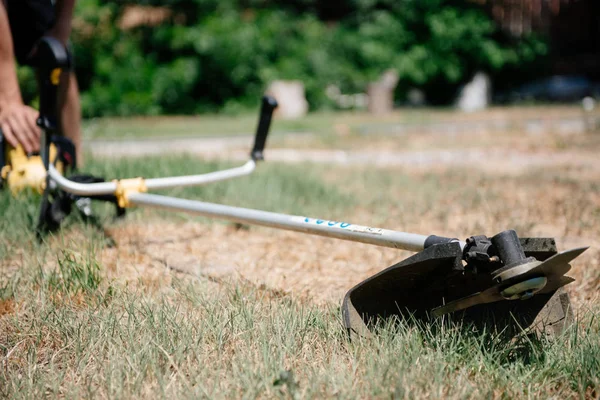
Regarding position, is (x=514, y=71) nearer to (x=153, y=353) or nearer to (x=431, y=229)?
(x=431, y=229)

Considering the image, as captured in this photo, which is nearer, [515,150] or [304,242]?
[304,242]

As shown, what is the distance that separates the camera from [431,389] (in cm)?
135

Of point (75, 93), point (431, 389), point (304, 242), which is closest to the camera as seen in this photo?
point (431, 389)

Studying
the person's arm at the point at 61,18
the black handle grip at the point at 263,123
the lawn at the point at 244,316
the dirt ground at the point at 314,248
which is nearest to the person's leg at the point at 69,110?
the person's arm at the point at 61,18

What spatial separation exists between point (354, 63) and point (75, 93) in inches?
609

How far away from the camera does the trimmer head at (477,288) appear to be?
4.44ft

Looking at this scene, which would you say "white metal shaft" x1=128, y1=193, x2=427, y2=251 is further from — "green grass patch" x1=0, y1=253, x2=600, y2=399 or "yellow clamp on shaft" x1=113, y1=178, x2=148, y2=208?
"green grass patch" x1=0, y1=253, x2=600, y2=399

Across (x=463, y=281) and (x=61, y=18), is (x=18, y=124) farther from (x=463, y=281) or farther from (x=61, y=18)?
(x=463, y=281)

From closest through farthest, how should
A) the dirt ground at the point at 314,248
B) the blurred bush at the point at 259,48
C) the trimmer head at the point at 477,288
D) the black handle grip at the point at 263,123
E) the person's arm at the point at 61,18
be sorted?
the trimmer head at the point at 477,288 < the dirt ground at the point at 314,248 < the black handle grip at the point at 263,123 < the person's arm at the point at 61,18 < the blurred bush at the point at 259,48

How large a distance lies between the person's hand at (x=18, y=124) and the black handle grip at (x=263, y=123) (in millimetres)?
1050

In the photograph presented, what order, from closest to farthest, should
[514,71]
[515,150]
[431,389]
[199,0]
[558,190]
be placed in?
[431,389] < [558,190] < [515,150] < [199,0] < [514,71]

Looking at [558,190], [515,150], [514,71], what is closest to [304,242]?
[558,190]

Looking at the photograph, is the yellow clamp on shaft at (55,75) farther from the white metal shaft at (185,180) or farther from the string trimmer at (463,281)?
the string trimmer at (463,281)

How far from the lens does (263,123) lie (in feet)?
10.1
